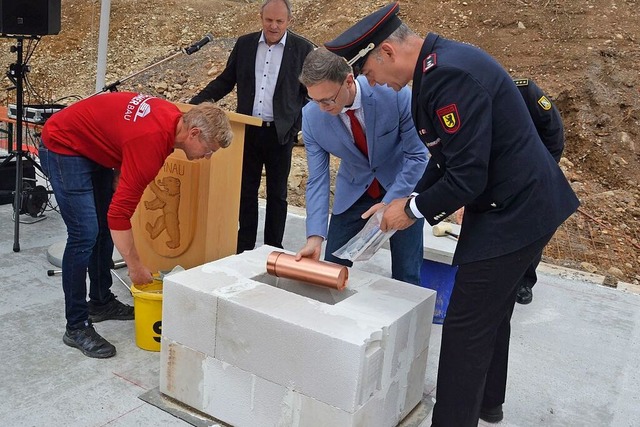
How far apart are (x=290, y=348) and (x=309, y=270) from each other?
0.46m

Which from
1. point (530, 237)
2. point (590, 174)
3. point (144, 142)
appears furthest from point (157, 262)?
point (590, 174)

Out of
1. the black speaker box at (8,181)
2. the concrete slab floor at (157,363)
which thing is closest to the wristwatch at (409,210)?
the concrete slab floor at (157,363)

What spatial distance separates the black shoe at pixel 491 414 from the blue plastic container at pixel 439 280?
95cm

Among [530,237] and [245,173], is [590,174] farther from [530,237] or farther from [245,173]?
[530,237]

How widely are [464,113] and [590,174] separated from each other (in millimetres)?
7604

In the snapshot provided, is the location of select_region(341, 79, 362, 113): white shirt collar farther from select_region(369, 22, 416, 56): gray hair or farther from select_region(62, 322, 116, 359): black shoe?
select_region(62, 322, 116, 359): black shoe

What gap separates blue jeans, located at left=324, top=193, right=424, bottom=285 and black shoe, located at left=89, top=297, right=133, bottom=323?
1195mm

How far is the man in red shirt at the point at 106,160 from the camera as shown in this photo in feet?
8.96

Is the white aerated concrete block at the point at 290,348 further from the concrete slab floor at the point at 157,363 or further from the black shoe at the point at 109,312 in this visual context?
the black shoe at the point at 109,312

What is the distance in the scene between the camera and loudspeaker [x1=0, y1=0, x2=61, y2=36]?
4.29 meters

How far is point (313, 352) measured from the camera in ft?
7.57

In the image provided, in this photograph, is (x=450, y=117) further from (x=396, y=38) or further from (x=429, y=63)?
(x=396, y=38)

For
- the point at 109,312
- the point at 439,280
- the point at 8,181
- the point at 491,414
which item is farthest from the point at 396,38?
the point at 8,181

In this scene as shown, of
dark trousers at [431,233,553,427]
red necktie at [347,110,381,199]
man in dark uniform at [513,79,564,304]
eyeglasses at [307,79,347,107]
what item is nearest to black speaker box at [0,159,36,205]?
red necktie at [347,110,381,199]
